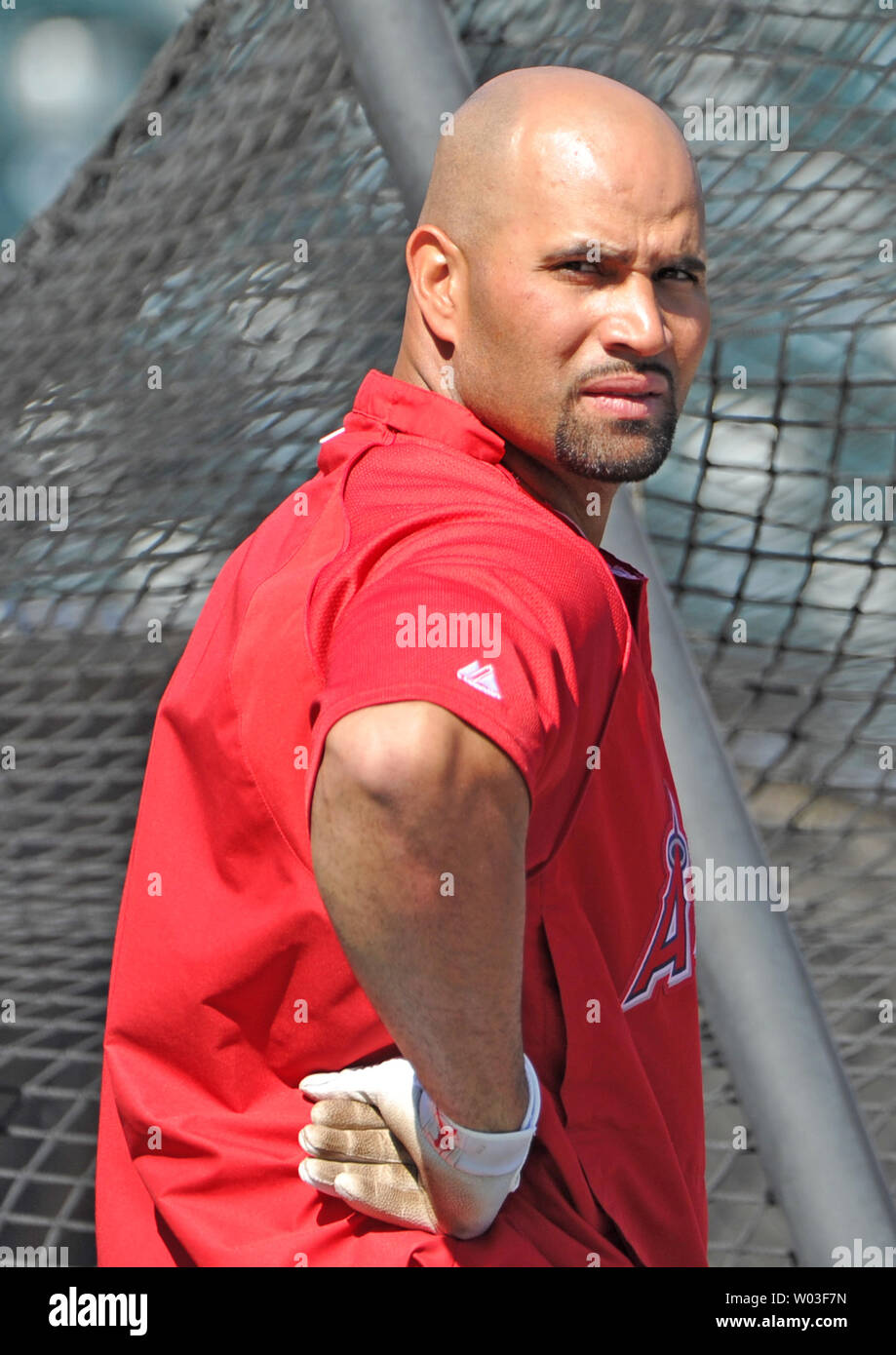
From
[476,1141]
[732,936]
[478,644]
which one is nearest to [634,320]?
[478,644]

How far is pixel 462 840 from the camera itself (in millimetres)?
568

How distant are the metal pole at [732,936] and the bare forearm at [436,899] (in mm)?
815

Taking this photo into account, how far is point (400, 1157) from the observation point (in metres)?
0.70

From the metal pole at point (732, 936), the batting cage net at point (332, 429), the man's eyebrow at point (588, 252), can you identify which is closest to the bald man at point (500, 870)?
the man's eyebrow at point (588, 252)

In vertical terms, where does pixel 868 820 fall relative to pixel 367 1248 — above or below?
above

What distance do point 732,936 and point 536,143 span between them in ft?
2.75

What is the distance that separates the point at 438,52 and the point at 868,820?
98 cm

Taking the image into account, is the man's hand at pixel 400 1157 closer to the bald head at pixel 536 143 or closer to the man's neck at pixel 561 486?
the man's neck at pixel 561 486

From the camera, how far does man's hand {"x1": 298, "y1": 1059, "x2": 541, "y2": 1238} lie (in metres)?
0.66

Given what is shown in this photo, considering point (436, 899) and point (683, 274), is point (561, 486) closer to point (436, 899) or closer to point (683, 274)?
point (683, 274)

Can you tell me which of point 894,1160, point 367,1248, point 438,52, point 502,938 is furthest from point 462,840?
point 894,1160

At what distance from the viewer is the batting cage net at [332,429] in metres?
1.75
